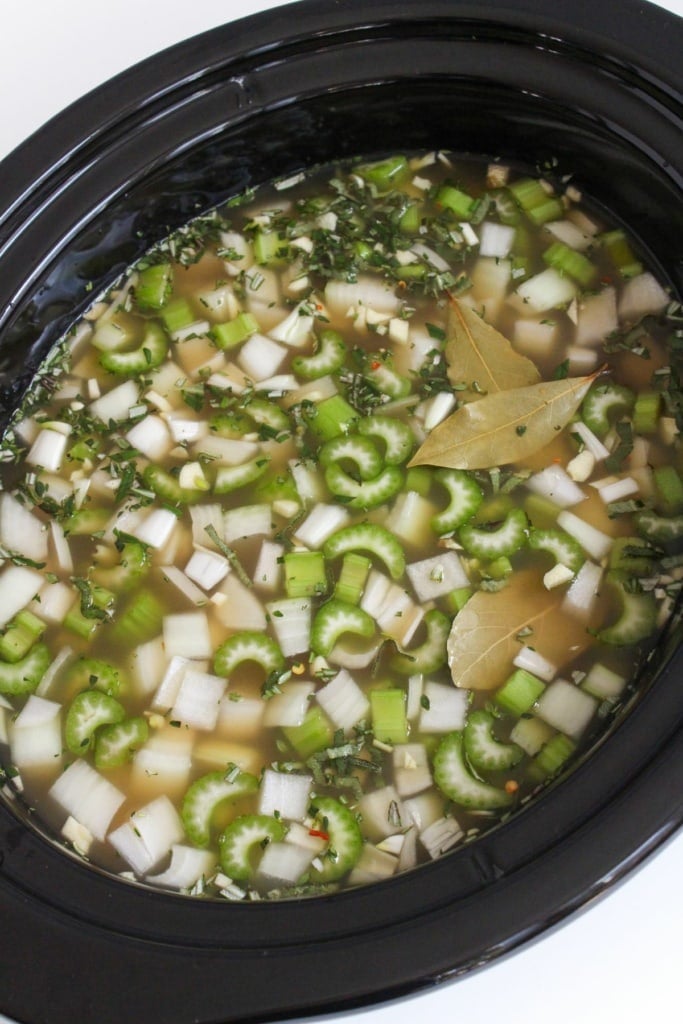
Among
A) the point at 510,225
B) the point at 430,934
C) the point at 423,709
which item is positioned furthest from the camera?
the point at 510,225

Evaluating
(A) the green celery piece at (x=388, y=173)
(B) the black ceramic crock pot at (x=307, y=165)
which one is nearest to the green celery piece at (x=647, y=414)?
(B) the black ceramic crock pot at (x=307, y=165)

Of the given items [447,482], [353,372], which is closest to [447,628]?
[447,482]

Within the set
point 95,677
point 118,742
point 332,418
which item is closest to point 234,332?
point 332,418

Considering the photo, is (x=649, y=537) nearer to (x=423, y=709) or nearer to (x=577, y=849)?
(x=423, y=709)

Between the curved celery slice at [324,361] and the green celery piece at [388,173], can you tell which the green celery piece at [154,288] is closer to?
the curved celery slice at [324,361]

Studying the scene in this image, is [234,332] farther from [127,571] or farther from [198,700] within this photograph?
[198,700]
